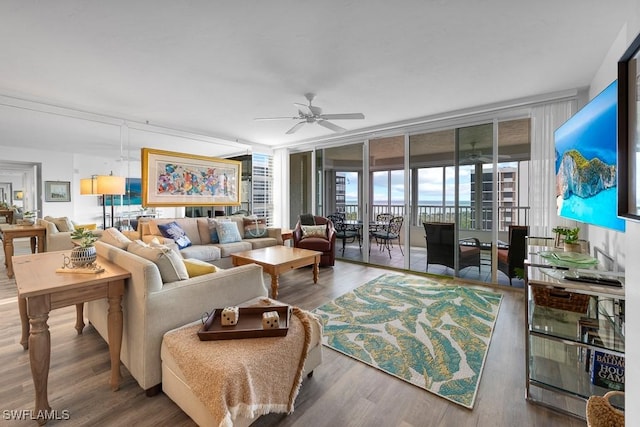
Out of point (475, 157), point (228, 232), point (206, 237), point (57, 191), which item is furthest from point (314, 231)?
point (57, 191)

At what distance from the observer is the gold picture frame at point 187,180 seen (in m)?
4.49

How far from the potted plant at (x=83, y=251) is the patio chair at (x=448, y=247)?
4.17m

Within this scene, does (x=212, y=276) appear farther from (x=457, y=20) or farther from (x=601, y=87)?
(x=601, y=87)

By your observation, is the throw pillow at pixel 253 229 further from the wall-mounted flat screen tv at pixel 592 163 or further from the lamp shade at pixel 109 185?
the wall-mounted flat screen tv at pixel 592 163

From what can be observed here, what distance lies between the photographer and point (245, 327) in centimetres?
163

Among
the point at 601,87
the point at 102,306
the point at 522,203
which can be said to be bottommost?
the point at 102,306

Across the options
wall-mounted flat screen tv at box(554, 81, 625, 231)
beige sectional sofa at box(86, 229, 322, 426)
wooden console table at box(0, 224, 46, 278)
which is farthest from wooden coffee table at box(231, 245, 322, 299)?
wooden console table at box(0, 224, 46, 278)

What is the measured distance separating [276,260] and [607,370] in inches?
115

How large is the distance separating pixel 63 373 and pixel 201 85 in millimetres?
2814

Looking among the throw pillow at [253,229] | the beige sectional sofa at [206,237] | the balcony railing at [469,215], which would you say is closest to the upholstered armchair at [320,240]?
the beige sectional sofa at [206,237]

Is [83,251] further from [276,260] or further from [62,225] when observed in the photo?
[62,225]

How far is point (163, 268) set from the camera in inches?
70.6

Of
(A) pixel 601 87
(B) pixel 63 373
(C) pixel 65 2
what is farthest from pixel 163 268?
(A) pixel 601 87

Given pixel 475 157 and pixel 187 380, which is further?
pixel 475 157
